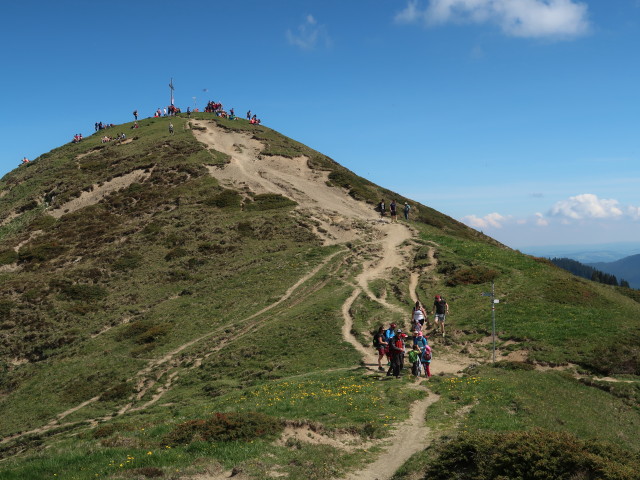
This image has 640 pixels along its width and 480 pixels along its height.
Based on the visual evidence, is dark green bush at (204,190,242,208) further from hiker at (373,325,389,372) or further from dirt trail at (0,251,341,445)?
hiker at (373,325,389,372)

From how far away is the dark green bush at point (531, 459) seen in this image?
10.4m

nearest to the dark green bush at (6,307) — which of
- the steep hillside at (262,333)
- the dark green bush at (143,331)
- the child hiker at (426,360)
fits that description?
the steep hillside at (262,333)

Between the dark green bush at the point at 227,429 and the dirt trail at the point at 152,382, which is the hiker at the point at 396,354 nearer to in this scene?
the dark green bush at the point at 227,429

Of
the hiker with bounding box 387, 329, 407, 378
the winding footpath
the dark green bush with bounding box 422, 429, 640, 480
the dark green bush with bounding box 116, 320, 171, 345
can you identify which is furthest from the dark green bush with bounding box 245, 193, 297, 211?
the dark green bush with bounding box 422, 429, 640, 480

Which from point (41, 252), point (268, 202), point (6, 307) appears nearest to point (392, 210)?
point (268, 202)

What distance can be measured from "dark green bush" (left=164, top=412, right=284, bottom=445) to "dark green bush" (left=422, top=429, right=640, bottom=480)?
18.9ft

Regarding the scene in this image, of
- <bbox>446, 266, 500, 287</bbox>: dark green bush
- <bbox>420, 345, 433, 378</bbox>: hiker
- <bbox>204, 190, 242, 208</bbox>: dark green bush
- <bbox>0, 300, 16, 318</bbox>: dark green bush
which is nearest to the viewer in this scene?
<bbox>420, 345, 433, 378</bbox>: hiker

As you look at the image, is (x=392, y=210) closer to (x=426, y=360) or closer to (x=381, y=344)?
(x=381, y=344)

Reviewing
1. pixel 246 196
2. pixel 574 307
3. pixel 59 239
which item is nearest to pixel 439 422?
pixel 574 307

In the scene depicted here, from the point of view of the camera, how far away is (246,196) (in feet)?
233

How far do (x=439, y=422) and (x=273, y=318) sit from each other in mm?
23043

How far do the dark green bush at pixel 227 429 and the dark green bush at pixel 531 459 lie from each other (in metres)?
5.76

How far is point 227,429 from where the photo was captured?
52.7 feet

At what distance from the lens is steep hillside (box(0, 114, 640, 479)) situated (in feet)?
52.1
